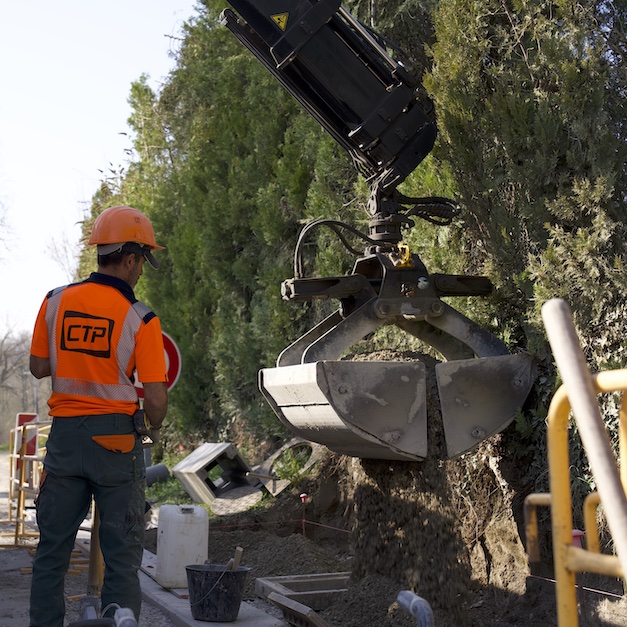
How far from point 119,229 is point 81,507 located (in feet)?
4.59

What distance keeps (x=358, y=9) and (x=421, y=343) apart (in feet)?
11.2

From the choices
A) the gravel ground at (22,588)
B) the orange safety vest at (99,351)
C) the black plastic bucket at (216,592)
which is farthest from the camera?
the gravel ground at (22,588)

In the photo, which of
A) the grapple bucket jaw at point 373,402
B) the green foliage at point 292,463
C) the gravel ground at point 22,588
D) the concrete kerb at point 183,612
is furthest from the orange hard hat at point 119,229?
the green foliage at point 292,463

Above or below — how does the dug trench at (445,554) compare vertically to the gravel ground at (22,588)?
above

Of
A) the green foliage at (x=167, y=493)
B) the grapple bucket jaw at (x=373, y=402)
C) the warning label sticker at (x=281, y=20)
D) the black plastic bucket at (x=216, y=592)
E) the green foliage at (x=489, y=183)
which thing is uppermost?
the warning label sticker at (x=281, y=20)

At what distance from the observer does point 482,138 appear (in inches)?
260

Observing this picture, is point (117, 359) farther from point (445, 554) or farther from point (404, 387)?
point (445, 554)

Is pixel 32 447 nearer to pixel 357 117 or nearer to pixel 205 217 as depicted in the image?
pixel 205 217

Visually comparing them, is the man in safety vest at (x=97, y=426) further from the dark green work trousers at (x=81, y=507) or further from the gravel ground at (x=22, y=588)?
the gravel ground at (x=22, y=588)

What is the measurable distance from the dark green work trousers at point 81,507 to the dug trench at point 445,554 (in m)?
1.74

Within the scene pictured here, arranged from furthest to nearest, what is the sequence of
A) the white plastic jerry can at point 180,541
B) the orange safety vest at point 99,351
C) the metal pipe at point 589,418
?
the white plastic jerry can at point 180,541 < the orange safety vest at point 99,351 < the metal pipe at point 589,418

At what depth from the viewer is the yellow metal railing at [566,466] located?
177 cm

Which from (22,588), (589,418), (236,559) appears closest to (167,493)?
(22,588)

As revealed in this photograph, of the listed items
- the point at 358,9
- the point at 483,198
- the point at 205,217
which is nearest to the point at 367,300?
the point at 483,198
